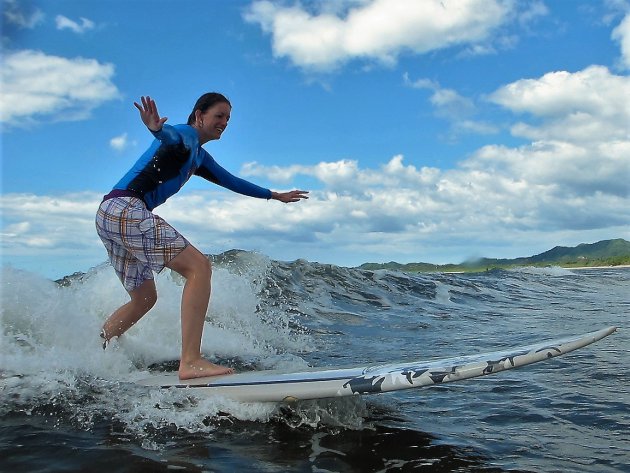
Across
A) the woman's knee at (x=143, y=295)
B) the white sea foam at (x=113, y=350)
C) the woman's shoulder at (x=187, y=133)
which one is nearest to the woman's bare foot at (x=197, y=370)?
the white sea foam at (x=113, y=350)

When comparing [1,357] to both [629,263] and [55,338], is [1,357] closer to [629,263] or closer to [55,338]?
[55,338]

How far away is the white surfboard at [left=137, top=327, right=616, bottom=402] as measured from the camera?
9.96 feet

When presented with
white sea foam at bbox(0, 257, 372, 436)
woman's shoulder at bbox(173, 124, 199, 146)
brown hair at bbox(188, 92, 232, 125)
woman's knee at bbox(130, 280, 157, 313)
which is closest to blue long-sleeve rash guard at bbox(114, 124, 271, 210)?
woman's shoulder at bbox(173, 124, 199, 146)

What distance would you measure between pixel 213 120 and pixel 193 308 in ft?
4.86

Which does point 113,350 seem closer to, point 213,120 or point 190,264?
point 190,264

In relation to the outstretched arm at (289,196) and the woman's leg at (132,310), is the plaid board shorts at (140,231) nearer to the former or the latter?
the woman's leg at (132,310)

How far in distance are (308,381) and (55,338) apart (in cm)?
277

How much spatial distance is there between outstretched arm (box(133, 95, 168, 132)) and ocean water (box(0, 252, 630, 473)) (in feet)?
5.93

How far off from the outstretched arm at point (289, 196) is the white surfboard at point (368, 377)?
6.17 feet

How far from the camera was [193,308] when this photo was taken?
3.79 meters

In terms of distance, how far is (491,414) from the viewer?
11.7 ft

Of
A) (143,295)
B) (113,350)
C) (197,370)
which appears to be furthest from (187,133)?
(113,350)

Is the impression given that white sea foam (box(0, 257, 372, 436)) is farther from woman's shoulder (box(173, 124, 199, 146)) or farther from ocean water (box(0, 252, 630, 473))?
woman's shoulder (box(173, 124, 199, 146))

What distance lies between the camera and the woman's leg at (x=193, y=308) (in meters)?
3.78
